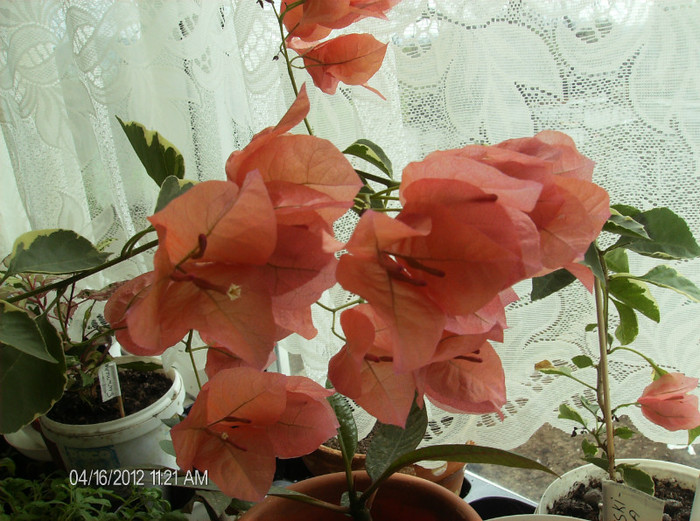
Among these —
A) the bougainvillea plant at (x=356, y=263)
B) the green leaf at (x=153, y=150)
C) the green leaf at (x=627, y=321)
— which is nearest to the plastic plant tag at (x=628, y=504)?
the green leaf at (x=627, y=321)

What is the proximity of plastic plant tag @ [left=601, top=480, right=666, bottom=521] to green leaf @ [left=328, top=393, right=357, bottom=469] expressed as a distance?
1.06ft

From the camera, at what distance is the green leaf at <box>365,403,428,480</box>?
553 millimetres

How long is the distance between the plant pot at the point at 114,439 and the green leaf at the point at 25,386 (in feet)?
1.81

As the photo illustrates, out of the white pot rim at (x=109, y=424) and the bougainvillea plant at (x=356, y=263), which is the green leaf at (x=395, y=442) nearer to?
the bougainvillea plant at (x=356, y=263)

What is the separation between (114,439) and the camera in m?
0.94

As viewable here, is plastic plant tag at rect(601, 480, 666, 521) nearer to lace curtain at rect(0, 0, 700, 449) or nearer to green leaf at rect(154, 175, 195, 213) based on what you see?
lace curtain at rect(0, 0, 700, 449)

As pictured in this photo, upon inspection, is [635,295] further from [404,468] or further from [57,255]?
[57,255]

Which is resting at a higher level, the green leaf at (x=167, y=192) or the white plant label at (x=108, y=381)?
the green leaf at (x=167, y=192)

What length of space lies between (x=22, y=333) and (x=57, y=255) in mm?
88

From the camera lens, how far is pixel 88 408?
1021 mm

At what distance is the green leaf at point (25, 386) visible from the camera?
1.32ft

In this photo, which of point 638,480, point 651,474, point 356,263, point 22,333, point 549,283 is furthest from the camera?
point 651,474

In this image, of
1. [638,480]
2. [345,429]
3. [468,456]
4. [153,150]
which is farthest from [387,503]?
[153,150]

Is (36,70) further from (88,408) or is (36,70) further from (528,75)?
(528,75)
